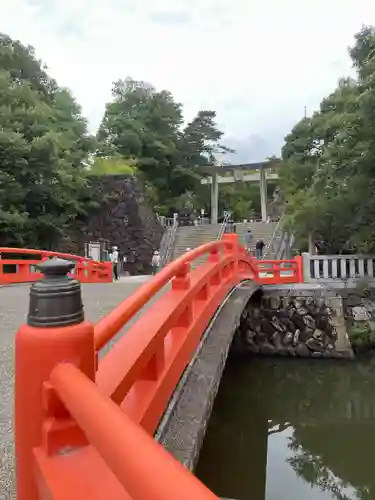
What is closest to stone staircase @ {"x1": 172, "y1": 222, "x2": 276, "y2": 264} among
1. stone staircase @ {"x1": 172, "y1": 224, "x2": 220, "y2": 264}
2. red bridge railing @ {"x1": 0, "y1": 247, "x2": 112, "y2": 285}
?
stone staircase @ {"x1": 172, "y1": 224, "x2": 220, "y2": 264}

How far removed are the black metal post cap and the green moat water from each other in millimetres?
3956

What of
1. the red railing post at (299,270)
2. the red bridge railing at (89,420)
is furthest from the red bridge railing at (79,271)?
the red bridge railing at (89,420)

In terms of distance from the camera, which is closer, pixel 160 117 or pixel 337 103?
pixel 337 103

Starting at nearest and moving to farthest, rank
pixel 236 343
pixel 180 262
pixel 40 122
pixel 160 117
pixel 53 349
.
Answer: pixel 53 349 → pixel 180 262 → pixel 236 343 → pixel 40 122 → pixel 160 117

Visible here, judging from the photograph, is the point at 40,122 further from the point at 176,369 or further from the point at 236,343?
the point at 176,369

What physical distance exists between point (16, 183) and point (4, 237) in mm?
1810

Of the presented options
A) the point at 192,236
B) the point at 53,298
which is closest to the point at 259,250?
the point at 192,236

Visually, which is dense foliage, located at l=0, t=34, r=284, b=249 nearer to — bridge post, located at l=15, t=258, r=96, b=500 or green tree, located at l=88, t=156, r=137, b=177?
green tree, located at l=88, t=156, r=137, b=177

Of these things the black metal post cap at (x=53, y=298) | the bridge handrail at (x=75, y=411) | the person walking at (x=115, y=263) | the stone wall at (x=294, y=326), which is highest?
the black metal post cap at (x=53, y=298)

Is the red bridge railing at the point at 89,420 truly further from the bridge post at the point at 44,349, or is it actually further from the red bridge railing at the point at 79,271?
the red bridge railing at the point at 79,271

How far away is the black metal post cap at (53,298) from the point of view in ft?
4.25

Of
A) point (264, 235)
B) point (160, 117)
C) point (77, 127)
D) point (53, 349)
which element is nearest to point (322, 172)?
point (53, 349)

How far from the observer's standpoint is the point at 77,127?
21891 mm

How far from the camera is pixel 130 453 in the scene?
84cm
